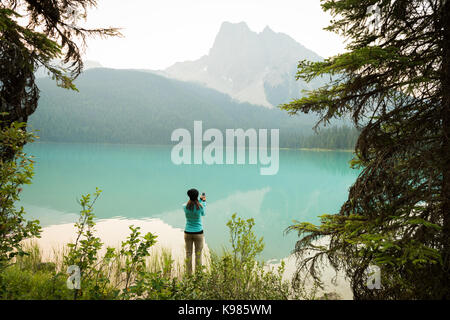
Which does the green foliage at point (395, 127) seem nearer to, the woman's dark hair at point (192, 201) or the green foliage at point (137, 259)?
the green foliage at point (137, 259)

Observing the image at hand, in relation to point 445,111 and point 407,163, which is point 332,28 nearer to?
point 445,111

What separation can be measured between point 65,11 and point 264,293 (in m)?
5.49

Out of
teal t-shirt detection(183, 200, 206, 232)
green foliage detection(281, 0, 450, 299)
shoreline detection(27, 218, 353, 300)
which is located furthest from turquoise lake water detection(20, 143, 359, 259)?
green foliage detection(281, 0, 450, 299)

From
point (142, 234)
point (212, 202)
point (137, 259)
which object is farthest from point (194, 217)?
point (212, 202)

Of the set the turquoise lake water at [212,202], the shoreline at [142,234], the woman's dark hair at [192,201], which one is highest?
the woman's dark hair at [192,201]

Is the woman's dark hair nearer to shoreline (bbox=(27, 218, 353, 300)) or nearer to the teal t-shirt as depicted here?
the teal t-shirt

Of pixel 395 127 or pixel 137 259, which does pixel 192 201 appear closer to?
pixel 137 259

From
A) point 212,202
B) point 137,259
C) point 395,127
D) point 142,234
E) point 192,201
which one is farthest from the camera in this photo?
point 212,202

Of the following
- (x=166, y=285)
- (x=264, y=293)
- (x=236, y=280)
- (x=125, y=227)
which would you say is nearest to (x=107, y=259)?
(x=166, y=285)

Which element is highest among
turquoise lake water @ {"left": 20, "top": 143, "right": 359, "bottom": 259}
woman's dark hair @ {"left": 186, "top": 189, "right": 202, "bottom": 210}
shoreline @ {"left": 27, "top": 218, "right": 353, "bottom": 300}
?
woman's dark hair @ {"left": 186, "top": 189, "right": 202, "bottom": 210}

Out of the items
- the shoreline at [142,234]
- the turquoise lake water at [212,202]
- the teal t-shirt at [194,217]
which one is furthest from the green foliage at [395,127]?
the turquoise lake water at [212,202]

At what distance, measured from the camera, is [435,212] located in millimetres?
2592

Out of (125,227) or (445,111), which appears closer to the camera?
(445,111)
